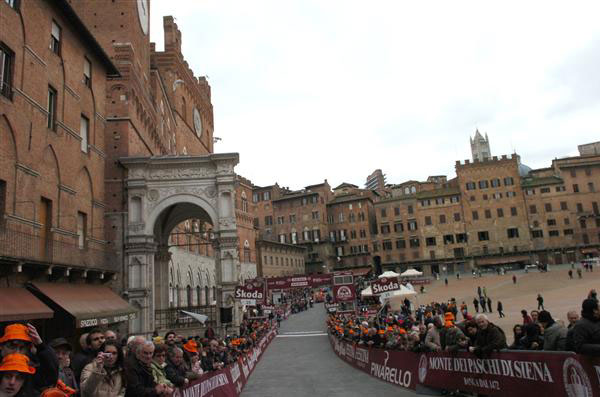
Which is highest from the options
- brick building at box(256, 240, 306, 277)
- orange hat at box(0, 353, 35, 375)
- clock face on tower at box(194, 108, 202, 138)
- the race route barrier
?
clock face on tower at box(194, 108, 202, 138)

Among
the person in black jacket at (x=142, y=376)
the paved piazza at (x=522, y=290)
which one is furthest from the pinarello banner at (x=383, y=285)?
the person in black jacket at (x=142, y=376)

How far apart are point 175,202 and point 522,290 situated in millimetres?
38546

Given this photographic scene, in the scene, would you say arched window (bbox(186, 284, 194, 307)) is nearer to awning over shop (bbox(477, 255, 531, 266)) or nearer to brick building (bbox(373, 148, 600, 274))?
brick building (bbox(373, 148, 600, 274))

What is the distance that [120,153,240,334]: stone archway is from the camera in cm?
2295

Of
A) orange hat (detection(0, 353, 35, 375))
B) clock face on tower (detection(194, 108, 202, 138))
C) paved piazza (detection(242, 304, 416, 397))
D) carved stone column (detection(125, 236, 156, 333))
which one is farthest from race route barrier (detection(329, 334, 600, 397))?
clock face on tower (detection(194, 108, 202, 138))

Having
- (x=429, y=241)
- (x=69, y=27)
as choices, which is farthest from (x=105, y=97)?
(x=429, y=241)

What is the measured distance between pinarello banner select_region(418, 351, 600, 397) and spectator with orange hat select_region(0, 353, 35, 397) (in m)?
6.17

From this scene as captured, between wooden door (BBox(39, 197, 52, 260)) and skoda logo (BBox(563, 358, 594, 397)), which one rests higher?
wooden door (BBox(39, 197, 52, 260))

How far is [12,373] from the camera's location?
3965 mm

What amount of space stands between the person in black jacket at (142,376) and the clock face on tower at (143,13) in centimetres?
2800

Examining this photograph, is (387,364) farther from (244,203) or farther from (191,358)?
(244,203)

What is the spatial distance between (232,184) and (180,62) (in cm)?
2261

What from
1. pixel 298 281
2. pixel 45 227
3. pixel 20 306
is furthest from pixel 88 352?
pixel 298 281

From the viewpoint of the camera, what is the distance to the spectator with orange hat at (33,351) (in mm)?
4336
